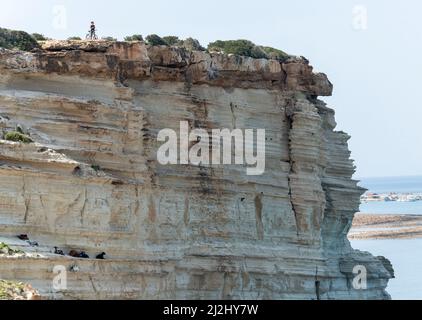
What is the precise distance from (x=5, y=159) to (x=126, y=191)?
4.84 meters

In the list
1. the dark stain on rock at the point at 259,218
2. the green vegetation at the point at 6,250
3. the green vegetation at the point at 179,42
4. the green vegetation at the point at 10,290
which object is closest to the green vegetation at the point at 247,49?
the green vegetation at the point at 179,42

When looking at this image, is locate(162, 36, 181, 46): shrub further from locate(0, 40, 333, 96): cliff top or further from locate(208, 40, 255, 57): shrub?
locate(0, 40, 333, 96): cliff top

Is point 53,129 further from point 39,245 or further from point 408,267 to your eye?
point 408,267

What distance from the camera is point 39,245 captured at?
38.5m

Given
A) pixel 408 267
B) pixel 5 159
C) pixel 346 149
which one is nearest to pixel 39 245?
pixel 5 159

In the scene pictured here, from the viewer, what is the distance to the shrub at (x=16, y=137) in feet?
128

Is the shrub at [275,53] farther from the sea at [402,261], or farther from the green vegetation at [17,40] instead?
the sea at [402,261]

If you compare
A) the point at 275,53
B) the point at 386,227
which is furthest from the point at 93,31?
the point at 386,227

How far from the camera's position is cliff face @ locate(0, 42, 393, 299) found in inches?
1551

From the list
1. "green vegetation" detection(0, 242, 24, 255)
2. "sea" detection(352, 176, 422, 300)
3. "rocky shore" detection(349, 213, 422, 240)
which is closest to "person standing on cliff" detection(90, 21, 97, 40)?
"green vegetation" detection(0, 242, 24, 255)

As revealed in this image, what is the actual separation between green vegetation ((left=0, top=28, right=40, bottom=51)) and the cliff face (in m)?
1.70

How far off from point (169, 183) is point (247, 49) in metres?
11.5

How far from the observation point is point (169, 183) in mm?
45594
